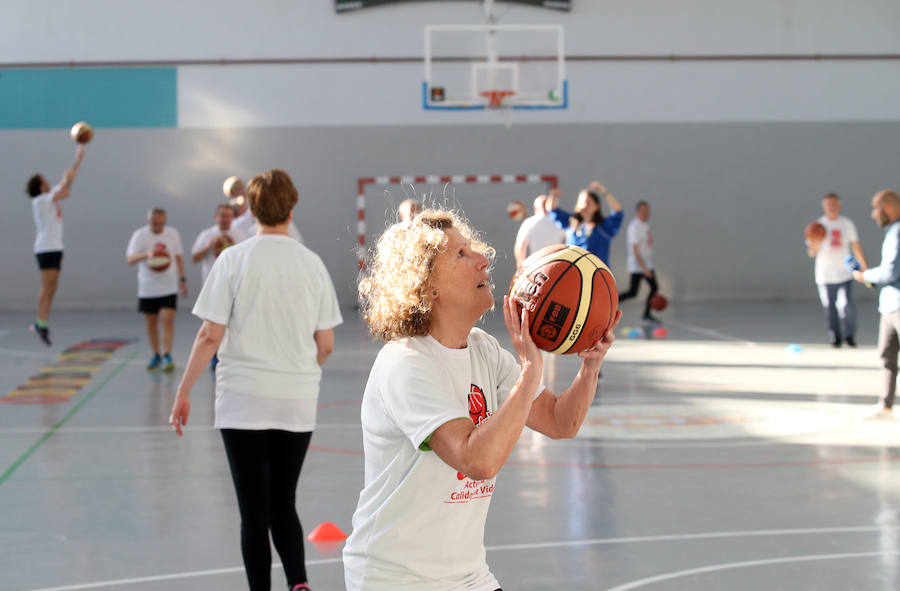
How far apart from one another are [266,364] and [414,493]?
1603mm

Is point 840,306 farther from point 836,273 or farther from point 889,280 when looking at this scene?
point 889,280

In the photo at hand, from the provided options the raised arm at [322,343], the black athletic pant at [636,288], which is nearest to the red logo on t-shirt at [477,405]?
the raised arm at [322,343]

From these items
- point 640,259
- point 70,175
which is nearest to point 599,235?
point 70,175

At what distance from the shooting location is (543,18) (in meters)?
17.2

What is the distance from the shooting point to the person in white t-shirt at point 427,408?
2.12 meters

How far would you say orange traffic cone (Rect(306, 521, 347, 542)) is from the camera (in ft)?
15.4

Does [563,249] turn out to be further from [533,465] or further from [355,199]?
[355,199]

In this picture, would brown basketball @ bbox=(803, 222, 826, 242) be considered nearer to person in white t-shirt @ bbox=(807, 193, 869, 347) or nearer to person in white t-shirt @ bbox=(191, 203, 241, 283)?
person in white t-shirt @ bbox=(807, 193, 869, 347)

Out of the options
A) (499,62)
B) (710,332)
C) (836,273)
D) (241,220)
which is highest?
(499,62)

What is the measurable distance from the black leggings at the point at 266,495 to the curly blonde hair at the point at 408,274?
1.39 metres

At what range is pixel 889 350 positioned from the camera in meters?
7.08

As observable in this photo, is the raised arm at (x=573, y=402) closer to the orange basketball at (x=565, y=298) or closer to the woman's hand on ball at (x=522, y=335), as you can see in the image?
the orange basketball at (x=565, y=298)

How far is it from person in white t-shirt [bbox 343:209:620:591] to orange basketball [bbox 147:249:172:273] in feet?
25.3

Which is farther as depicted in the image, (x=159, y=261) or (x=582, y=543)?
(x=159, y=261)
